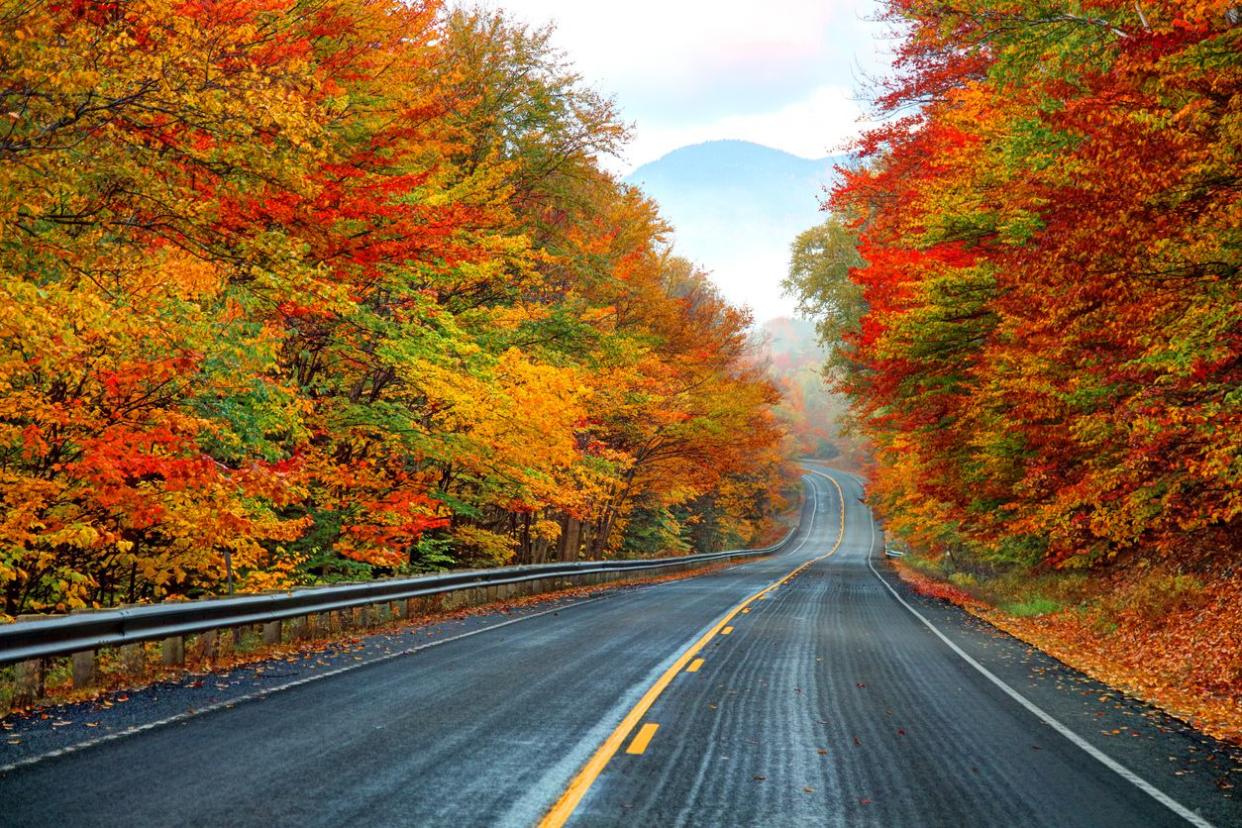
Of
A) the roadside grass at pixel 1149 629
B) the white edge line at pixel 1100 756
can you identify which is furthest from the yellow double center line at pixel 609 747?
the roadside grass at pixel 1149 629

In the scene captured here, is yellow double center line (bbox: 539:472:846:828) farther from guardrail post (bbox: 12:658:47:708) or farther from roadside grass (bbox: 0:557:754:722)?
guardrail post (bbox: 12:658:47:708)

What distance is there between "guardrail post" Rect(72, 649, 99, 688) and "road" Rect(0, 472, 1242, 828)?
675 mm

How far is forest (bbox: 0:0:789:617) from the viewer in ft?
24.8

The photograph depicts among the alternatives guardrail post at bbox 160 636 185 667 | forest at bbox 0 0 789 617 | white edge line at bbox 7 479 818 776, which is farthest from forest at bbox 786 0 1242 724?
guardrail post at bbox 160 636 185 667

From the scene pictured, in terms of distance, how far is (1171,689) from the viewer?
9609mm

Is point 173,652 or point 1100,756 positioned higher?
point 173,652

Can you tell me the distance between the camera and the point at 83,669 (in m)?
7.17

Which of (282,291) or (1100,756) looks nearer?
(1100,756)

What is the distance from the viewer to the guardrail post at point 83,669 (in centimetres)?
712

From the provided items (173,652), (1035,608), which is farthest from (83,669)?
(1035,608)

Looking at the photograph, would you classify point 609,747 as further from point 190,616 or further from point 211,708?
point 190,616

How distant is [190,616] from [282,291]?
354cm

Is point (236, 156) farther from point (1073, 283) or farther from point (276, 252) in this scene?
point (1073, 283)

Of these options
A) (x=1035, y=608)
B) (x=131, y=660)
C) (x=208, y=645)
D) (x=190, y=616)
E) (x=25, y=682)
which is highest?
(x=190, y=616)
